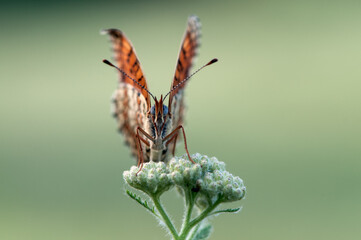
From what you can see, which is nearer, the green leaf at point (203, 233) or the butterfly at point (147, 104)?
the green leaf at point (203, 233)

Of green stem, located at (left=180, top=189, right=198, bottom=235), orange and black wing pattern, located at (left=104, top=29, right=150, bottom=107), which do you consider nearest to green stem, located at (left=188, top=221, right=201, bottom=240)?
green stem, located at (left=180, top=189, right=198, bottom=235)

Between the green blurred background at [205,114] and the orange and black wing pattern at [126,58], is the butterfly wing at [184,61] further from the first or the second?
the green blurred background at [205,114]

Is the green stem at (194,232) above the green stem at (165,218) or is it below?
below

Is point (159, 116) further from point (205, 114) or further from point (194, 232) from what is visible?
point (205, 114)

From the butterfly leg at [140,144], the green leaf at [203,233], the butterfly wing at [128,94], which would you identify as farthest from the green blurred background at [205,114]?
the green leaf at [203,233]

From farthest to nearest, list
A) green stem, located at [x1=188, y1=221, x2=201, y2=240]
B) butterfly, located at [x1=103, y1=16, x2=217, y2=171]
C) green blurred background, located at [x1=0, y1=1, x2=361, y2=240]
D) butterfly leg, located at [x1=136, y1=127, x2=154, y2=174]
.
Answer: green blurred background, located at [x1=0, y1=1, x2=361, y2=240] < butterfly, located at [x1=103, y1=16, x2=217, y2=171] < butterfly leg, located at [x1=136, y1=127, x2=154, y2=174] < green stem, located at [x1=188, y1=221, x2=201, y2=240]

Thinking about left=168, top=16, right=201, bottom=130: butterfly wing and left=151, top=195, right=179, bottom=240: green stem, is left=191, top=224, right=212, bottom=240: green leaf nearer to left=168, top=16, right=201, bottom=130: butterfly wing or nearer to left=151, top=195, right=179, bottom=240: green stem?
left=151, top=195, right=179, bottom=240: green stem
